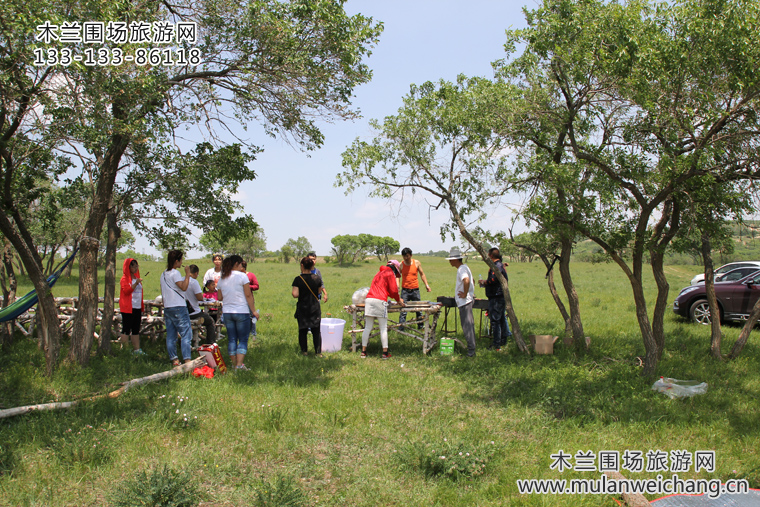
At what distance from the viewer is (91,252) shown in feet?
Answer: 22.3

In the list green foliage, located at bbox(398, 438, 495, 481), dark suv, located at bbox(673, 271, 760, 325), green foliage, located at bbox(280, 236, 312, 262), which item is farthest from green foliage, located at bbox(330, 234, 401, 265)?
green foliage, located at bbox(398, 438, 495, 481)

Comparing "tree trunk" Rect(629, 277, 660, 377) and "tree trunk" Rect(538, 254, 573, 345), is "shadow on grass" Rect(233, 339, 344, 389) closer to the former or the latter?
"tree trunk" Rect(538, 254, 573, 345)

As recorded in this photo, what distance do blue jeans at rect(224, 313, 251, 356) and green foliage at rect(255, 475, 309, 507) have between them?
3630mm

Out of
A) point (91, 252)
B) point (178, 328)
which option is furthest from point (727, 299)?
point (91, 252)

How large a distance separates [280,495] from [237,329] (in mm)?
3957

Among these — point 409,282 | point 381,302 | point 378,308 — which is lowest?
point 378,308

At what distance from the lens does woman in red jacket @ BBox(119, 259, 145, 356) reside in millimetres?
8023

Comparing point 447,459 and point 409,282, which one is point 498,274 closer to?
point 409,282

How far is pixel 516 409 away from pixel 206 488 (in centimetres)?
370

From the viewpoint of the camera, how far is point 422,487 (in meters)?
3.98

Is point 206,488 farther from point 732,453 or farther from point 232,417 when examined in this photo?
point 732,453

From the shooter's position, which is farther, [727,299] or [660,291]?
[727,299]

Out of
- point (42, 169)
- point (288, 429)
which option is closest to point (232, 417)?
point (288, 429)

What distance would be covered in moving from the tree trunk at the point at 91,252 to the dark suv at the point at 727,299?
12.8 m
